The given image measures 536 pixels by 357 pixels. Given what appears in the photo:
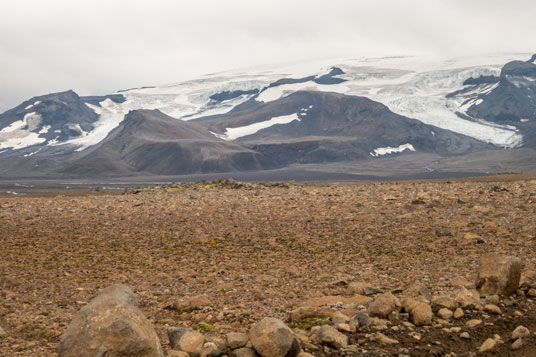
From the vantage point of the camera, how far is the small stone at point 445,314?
8577mm

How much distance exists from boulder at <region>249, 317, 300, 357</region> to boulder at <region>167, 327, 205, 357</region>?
0.67 meters

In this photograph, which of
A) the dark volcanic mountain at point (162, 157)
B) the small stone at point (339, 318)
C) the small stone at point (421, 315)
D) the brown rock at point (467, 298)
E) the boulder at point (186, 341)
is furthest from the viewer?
the dark volcanic mountain at point (162, 157)

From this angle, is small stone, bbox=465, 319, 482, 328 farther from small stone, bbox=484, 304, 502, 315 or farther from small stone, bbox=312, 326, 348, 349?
small stone, bbox=312, 326, 348, 349

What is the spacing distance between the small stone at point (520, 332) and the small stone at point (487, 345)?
1.37ft

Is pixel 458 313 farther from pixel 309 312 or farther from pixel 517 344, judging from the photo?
pixel 309 312

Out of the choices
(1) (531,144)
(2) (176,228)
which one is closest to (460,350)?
(2) (176,228)

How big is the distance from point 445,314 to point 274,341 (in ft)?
9.89

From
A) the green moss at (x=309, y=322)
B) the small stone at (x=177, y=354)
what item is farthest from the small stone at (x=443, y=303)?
the small stone at (x=177, y=354)

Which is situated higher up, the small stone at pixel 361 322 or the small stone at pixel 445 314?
the small stone at pixel 361 322

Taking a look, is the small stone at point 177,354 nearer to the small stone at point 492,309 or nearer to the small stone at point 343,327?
the small stone at point 343,327

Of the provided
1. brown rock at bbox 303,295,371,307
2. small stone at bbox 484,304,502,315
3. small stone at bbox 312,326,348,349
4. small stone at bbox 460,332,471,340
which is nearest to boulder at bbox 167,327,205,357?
small stone at bbox 312,326,348,349

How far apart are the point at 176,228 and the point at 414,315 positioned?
378 inches

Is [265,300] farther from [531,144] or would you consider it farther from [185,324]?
[531,144]

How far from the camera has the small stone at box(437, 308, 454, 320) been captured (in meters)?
8.58
